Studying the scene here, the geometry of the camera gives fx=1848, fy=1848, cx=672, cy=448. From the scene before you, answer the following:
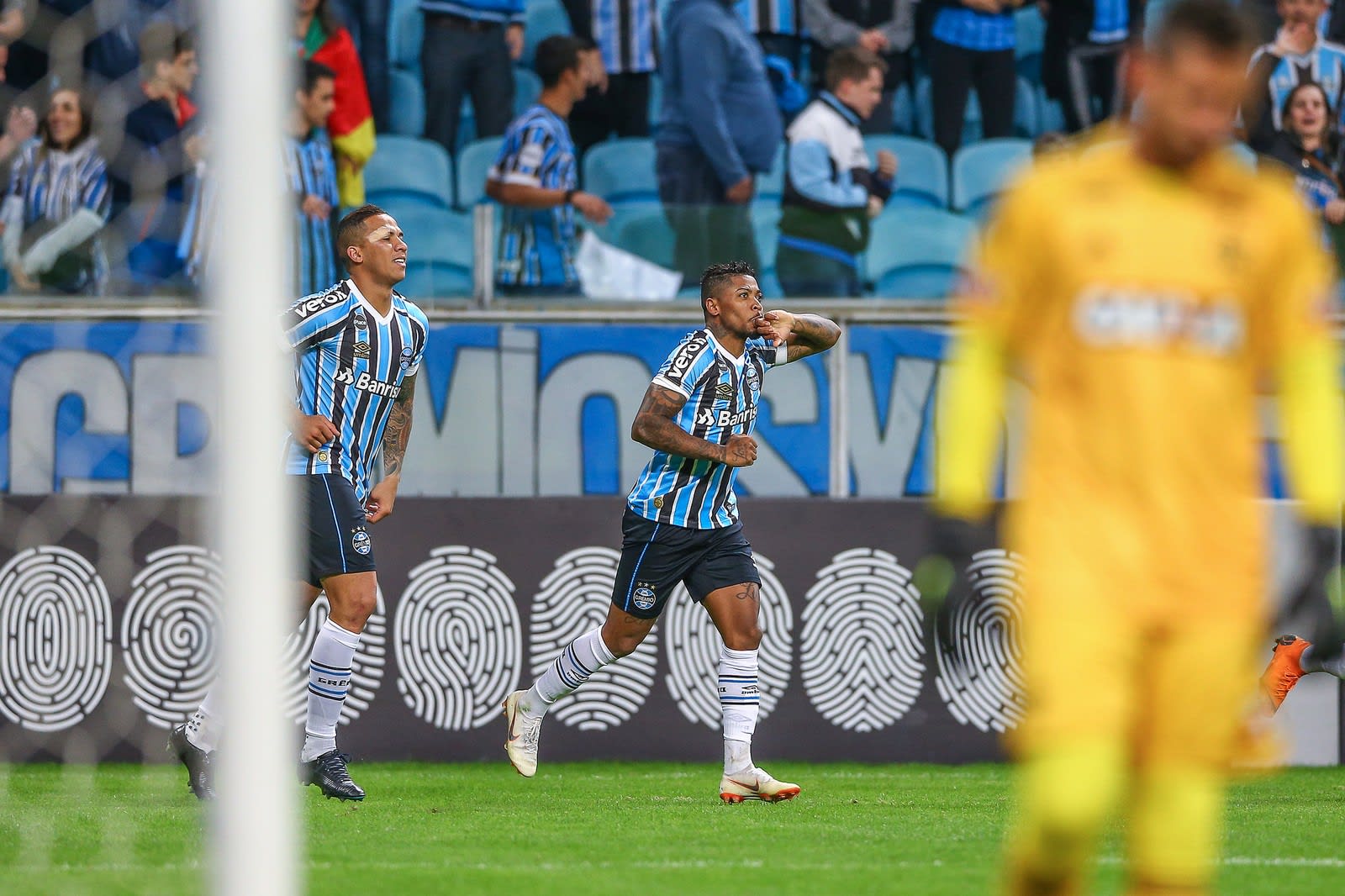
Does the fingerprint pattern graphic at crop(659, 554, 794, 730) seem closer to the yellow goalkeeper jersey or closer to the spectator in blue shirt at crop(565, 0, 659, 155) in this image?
the spectator in blue shirt at crop(565, 0, 659, 155)

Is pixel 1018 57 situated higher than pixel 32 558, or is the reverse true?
pixel 1018 57

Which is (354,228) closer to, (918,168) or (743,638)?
(743,638)

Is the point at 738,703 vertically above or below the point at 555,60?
below

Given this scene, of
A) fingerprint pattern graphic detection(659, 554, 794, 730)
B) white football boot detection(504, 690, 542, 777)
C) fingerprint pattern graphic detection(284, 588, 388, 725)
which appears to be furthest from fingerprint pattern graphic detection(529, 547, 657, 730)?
white football boot detection(504, 690, 542, 777)

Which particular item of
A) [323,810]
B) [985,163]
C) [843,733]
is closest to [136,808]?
[323,810]

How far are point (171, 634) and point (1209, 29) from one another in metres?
6.73

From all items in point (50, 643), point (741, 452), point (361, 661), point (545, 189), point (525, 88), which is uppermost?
point (525, 88)

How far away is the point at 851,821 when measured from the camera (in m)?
6.63

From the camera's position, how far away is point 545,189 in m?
10.3

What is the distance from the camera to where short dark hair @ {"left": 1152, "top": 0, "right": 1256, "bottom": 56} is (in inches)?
133

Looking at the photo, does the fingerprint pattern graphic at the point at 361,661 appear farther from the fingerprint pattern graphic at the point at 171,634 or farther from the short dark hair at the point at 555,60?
the short dark hair at the point at 555,60

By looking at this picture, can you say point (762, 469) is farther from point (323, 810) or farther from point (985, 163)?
point (323, 810)

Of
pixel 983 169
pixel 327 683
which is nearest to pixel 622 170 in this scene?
pixel 983 169

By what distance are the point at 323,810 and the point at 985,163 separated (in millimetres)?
6329
